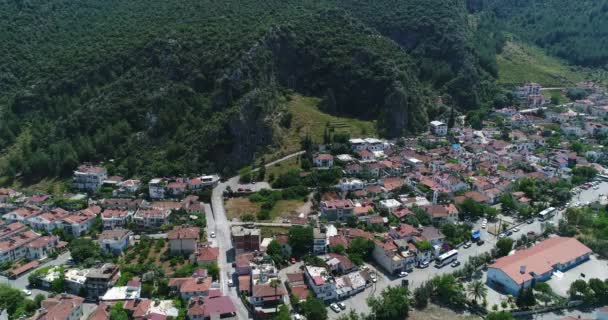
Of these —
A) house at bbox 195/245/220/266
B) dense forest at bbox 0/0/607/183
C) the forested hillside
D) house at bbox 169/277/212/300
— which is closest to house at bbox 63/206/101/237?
dense forest at bbox 0/0/607/183

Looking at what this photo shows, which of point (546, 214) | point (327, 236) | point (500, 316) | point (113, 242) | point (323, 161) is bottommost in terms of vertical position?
point (546, 214)

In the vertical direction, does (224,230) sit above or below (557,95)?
below

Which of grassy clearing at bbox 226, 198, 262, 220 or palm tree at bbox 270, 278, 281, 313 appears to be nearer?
palm tree at bbox 270, 278, 281, 313

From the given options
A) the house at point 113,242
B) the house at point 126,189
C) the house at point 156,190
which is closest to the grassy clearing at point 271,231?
the house at point 113,242

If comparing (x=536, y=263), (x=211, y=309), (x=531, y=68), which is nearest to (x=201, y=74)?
(x=211, y=309)

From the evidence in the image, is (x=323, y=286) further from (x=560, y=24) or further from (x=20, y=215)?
(x=560, y=24)

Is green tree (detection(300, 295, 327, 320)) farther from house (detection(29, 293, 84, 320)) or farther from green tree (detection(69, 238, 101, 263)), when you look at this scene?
green tree (detection(69, 238, 101, 263))

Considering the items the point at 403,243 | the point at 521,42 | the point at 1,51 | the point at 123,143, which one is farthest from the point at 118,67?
the point at 521,42
